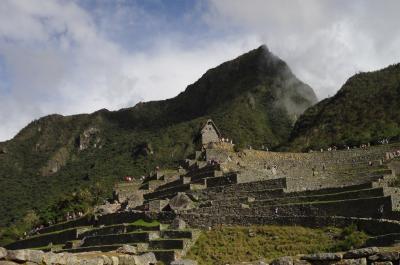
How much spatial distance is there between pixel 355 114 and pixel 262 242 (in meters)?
48.6

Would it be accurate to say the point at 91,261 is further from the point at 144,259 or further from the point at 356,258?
the point at 356,258

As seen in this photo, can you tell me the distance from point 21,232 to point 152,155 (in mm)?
48083

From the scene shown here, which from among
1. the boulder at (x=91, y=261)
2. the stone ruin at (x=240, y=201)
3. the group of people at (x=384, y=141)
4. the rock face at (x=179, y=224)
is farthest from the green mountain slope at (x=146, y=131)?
the boulder at (x=91, y=261)

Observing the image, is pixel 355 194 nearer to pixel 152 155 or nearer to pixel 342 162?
pixel 342 162

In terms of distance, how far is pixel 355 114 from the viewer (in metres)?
74.5

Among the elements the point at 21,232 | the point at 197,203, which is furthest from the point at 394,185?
the point at 21,232

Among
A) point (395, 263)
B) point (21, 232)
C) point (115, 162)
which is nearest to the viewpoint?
point (395, 263)

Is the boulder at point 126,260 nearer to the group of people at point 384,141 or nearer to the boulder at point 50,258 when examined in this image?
the boulder at point 50,258

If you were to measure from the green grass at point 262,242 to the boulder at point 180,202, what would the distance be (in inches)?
186

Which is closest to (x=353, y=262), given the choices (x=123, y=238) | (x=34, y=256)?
(x=34, y=256)

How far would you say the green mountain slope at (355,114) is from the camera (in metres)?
63.4

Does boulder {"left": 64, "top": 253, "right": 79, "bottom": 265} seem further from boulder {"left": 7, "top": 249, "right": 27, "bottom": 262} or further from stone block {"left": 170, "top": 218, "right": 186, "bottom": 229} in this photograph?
stone block {"left": 170, "top": 218, "right": 186, "bottom": 229}

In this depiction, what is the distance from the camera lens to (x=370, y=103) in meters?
74.6

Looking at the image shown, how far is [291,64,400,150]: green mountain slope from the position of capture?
208 ft
